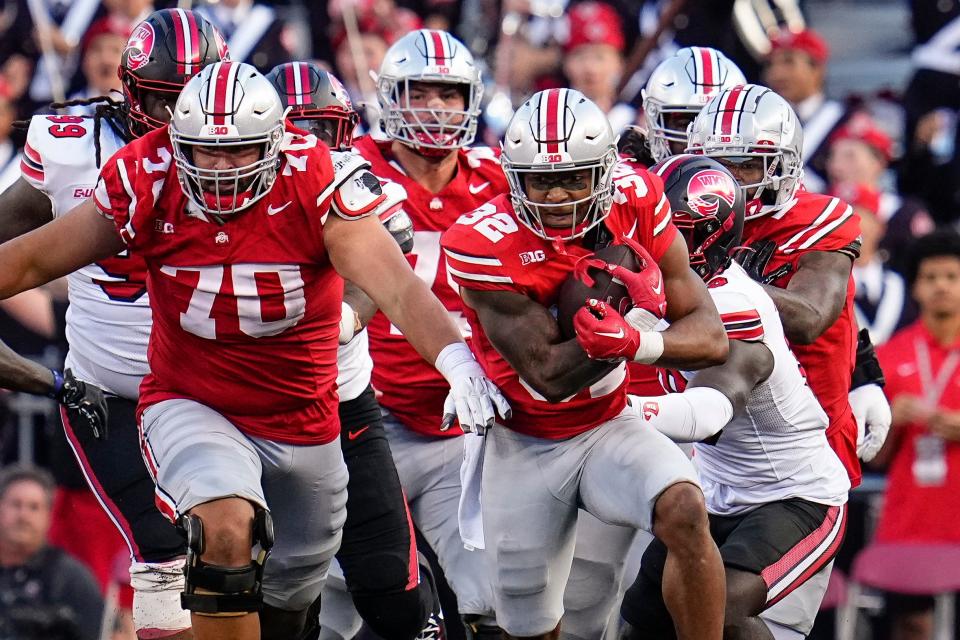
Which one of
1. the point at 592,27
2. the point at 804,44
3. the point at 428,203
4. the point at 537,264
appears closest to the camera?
the point at 537,264

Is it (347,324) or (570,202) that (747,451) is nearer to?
(570,202)

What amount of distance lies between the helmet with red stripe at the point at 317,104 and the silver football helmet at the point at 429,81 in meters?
0.20

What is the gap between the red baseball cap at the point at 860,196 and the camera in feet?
28.2

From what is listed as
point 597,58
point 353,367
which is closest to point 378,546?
point 353,367

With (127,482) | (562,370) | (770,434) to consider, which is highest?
(562,370)

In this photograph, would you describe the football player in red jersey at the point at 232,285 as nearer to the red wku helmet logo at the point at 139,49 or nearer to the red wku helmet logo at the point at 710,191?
the red wku helmet logo at the point at 139,49

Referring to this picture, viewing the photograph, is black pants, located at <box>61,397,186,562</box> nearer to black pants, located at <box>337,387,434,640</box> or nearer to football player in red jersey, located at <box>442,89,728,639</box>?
black pants, located at <box>337,387,434,640</box>

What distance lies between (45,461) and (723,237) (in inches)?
186

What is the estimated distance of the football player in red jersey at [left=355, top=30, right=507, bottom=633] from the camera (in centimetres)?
618

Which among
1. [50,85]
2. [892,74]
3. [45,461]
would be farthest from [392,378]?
[892,74]

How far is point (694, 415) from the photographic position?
16.0 feet

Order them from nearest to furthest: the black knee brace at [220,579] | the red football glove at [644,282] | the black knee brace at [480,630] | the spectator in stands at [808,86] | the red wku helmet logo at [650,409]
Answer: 1. the black knee brace at [220,579]
2. the red football glove at [644,282]
3. the red wku helmet logo at [650,409]
4. the black knee brace at [480,630]
5. the spectator in stands at [808,86]

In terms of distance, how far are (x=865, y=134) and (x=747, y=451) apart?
4209 millimetres

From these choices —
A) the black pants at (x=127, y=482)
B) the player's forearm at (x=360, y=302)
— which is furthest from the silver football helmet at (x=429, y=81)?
the black pants at (x=127, y=482)
